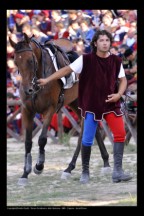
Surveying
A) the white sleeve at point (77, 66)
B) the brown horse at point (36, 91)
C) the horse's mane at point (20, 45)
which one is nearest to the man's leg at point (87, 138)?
the white sleeve at point (77, 66)

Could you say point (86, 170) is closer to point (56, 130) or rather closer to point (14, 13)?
point (56, 130)

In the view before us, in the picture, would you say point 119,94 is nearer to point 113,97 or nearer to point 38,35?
point 113,97

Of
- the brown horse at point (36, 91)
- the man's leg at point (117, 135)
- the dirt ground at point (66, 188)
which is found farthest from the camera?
the brown horse at point (36, 91)

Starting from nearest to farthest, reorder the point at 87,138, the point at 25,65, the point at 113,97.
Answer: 1. the point at 113,97
2. the point at 87,138
3. the point at 25,65

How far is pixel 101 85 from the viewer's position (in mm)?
8102

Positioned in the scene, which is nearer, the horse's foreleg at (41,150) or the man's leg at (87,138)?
the man's leg at (87,138)

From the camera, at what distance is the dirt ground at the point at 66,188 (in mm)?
7012

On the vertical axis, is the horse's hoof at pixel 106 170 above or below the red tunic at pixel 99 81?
below

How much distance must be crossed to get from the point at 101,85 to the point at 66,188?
1410mm

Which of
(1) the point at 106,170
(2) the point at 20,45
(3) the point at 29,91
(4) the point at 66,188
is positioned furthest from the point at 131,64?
(4) the point at 66,188

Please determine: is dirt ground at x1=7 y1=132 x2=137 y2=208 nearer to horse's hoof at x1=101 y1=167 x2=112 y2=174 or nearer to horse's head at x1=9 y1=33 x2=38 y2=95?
horse's hoof at x1=101 y1=167 x2=112 y2=174

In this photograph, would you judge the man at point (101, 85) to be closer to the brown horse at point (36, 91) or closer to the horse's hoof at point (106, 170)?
the brown horse at point (36, 91)
